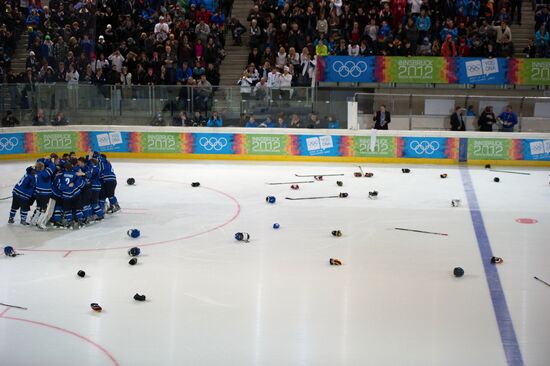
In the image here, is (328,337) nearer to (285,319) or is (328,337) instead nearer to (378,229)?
(285,319)

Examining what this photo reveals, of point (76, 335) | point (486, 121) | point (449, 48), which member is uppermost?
point (449, 48)

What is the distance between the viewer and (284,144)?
19.1 m

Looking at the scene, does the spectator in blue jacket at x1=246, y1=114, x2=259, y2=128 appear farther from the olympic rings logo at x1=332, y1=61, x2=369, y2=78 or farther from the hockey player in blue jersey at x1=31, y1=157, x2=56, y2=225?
the hockey player in blue jersey at x1=31, y1=157, x2=56, y2=225

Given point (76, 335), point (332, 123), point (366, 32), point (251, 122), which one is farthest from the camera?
point (366, 32)

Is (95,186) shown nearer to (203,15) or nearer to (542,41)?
(203,15)

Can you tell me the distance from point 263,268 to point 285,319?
1.94 metres

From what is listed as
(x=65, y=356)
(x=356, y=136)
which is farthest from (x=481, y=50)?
(x=65, y=356)

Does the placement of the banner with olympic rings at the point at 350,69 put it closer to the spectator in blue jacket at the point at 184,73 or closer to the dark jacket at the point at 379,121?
the dark jacket at the point at 379,121

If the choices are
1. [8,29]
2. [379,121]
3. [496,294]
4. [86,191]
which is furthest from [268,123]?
[496,294]

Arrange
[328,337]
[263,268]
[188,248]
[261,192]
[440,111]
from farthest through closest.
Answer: [440,111] < [261,192] < [188,248] < [263,268] < [328,337]

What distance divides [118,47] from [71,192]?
34.5 feet

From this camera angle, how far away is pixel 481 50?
1995 centimetres

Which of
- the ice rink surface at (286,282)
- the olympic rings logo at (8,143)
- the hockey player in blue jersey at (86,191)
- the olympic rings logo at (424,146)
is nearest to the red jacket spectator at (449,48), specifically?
the olympic rings logo at (424,146)

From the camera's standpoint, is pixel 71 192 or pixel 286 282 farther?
pixel 71 192
